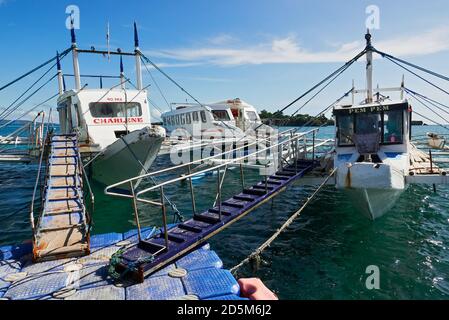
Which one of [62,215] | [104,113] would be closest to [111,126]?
[104,113]

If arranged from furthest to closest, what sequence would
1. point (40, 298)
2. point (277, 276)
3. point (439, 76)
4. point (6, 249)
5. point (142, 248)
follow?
point (439, 76) < point (277, 276) < point (6, 249) < point (142, 248) < point (40, 298)

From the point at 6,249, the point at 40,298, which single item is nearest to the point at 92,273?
the point at 40,298

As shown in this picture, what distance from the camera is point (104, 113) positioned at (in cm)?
1580

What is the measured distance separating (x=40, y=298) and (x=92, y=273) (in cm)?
97

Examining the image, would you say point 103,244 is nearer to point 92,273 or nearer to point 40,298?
point 92,273

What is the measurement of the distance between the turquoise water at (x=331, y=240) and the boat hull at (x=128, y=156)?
44.5 inches

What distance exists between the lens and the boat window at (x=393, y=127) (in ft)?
37.8

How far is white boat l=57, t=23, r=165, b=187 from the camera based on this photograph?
13.9 meters

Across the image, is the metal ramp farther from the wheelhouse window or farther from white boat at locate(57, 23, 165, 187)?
the wheelhouse window

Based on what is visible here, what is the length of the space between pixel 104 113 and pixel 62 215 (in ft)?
29.4

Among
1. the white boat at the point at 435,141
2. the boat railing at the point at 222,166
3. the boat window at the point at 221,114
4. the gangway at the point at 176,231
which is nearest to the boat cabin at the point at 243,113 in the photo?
the boat window at the point at 221,114

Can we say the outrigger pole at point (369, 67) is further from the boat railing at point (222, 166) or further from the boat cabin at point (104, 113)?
the boat cabin at point (104, 113)

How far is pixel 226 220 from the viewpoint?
296 inches

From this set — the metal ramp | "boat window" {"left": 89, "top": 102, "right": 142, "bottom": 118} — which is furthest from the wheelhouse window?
"boat window" {"left": 89, "top": 102, "right": 142, "bottom": 118}
